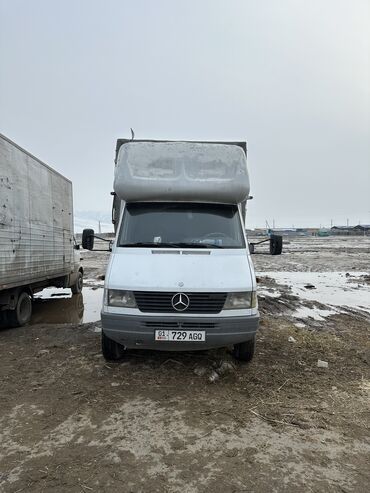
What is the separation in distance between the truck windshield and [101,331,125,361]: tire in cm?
133

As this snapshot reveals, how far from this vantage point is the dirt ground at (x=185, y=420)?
3.23 meters

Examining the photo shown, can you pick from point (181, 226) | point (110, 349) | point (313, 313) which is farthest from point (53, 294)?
point (181, 226)

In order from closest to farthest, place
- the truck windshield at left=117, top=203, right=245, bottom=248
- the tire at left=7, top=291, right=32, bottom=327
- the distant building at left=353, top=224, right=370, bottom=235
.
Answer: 1. the truck windshield at left=117, top=203, right=245, bottom=248
2. the tire at left=7, top=291, right=32, bottom=327
3. the distant building at left=353, top=224, right=370, bottom=235

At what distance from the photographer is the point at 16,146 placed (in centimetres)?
790

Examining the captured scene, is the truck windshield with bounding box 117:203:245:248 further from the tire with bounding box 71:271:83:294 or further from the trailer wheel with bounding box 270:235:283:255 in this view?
the tire with bounding box 71:271:83:294

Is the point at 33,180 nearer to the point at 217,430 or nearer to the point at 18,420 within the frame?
the point at 18,420

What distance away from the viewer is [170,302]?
4938 mm

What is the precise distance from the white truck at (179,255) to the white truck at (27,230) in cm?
199

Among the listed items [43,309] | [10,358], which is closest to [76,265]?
[43,309]

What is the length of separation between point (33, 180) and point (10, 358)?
414cm

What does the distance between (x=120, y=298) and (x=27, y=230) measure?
430 centimetres

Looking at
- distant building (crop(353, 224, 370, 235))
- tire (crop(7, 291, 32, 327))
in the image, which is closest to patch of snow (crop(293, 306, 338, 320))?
tire (crop(7, 291, 32, 327))

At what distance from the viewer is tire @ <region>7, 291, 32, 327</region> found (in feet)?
26.9

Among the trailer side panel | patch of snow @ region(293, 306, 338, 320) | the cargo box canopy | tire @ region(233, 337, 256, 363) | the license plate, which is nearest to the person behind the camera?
the license plate
